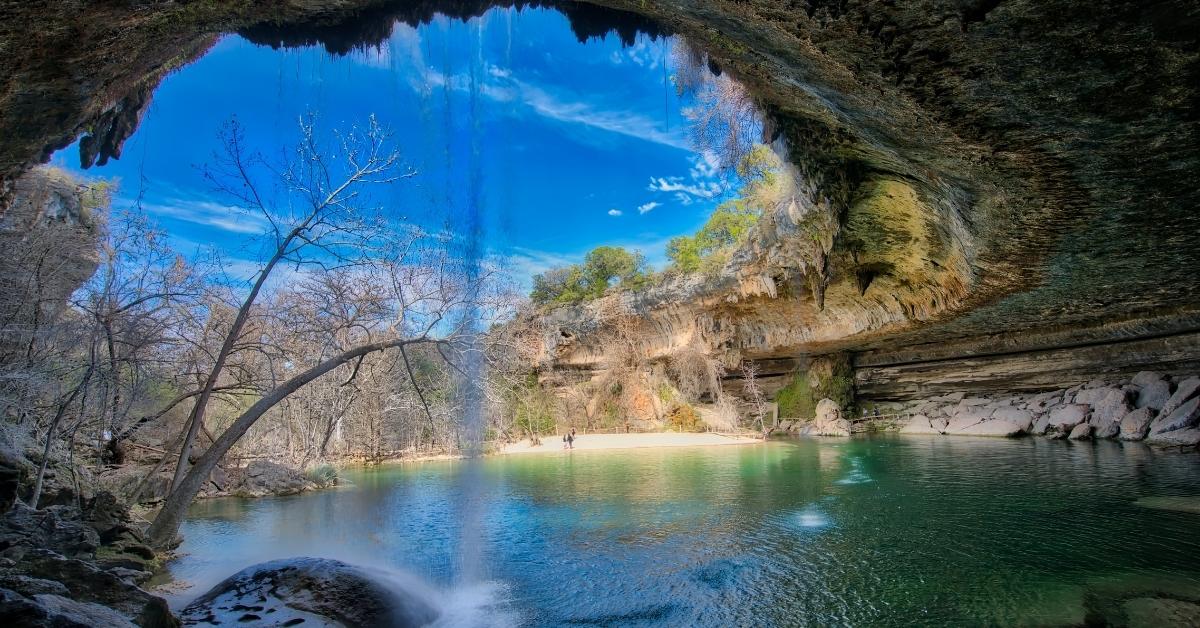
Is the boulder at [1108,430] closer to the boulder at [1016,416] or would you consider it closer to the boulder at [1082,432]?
the boulder at [1082,432]

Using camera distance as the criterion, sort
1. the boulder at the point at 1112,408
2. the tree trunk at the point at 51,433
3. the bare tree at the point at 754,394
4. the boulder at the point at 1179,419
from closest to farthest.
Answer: the tree trunk at the point at 51,433
the boulder at the point at 1179,419
the boulder at the point at 1112,408
the bare tree at the point at 754,394

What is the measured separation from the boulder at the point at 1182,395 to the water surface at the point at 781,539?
1.65 metres

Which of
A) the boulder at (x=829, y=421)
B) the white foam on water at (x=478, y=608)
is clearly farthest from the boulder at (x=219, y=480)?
the boulder at (x=829, y=421)

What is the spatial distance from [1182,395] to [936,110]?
1612 cm

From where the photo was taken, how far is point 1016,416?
2016cm

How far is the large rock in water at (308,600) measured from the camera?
4.84 metres

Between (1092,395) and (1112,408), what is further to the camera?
(1092,395)

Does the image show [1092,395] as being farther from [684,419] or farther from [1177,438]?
[684,419]

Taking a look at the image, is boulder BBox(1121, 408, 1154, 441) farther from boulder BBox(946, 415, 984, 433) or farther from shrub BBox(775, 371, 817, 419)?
shrub BBox(775, 371, 817, 419)

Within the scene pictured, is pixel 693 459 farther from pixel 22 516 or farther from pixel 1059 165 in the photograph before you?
pixel 22 516

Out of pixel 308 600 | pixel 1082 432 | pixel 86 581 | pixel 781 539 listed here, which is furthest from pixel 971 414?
pixel 86 581

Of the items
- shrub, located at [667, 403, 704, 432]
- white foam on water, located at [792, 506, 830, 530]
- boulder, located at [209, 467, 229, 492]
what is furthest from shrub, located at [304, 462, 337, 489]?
shrub, located at [667, 403, 704, 432]

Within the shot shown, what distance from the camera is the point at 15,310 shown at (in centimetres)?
718

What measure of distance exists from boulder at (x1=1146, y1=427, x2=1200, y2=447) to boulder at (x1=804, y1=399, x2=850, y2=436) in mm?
10983
